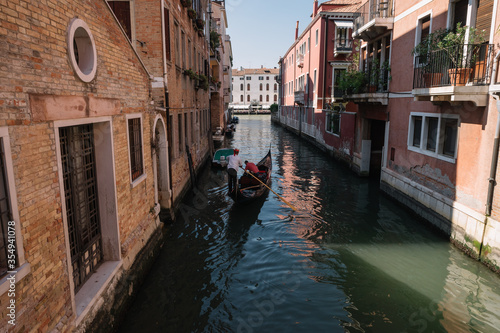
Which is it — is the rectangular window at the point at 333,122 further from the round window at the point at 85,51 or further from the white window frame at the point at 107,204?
the round window at the point at 85,51

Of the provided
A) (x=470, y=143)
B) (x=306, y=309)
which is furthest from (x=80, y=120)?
(x=470, y=143)

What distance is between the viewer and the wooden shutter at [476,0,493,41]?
6.68 m

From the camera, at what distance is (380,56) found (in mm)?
12555

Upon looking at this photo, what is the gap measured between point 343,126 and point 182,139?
9.00 metres

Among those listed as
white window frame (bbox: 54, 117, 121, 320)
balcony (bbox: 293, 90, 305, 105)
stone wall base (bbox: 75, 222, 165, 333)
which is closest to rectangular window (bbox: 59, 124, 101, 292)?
white window frame (bbox: 54, 117, 121, 320)

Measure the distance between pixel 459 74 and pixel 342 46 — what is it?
52.1 feet

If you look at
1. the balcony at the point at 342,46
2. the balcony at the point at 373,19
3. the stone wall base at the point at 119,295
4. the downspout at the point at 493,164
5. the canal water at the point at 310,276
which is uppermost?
the balcony at the point at 342,46

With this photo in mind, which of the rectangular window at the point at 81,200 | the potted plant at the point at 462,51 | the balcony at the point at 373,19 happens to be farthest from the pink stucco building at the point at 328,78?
the rectangular window at the point at 81,200

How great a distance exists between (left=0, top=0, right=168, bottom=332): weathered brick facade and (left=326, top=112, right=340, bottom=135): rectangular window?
14779mm

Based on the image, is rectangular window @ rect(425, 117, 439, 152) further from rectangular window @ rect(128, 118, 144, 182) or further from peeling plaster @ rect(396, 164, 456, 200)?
rectangular window @ rect(128, 118, 144, 182)

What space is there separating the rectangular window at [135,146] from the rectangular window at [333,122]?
13.7m

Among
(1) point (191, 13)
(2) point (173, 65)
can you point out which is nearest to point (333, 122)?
(1) point (191, 13)

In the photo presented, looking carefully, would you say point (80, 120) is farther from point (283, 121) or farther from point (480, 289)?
Result: point (283, 121)

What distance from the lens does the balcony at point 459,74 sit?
261 inches
